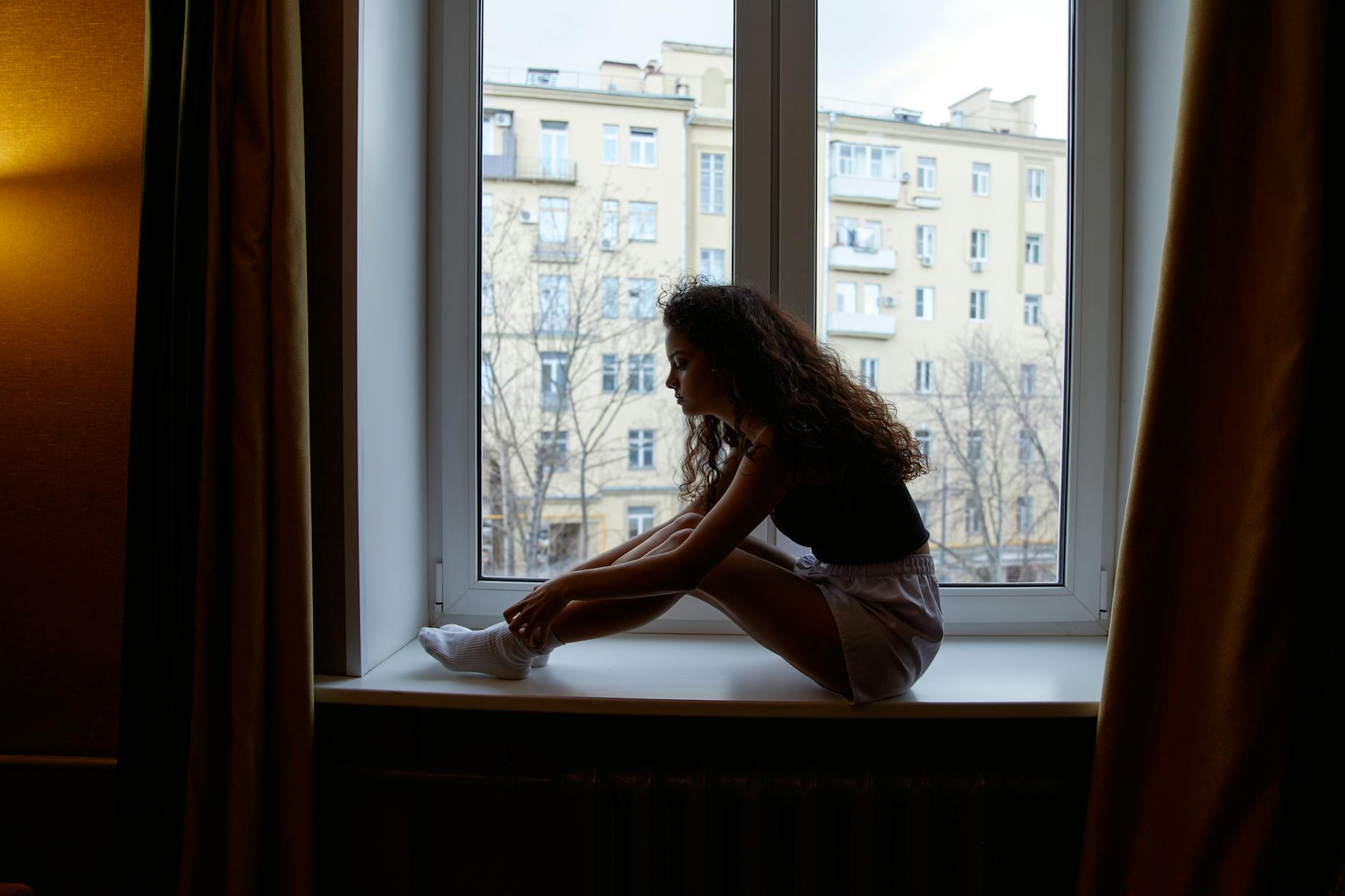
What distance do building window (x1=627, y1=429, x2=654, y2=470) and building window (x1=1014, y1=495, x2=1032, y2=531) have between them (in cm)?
73

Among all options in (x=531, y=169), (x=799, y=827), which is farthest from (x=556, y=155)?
(x=799, y=827)

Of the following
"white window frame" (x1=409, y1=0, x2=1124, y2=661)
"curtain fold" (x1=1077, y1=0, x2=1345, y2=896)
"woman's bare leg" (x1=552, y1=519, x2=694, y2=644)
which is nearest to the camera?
"curtain fold" (x1=1077, y1=0, x2=1345, y2=896)

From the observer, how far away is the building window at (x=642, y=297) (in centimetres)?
147

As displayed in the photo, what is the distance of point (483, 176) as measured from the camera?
4.86 feet

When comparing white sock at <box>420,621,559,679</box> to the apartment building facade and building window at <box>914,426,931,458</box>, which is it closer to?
the apartment building facade

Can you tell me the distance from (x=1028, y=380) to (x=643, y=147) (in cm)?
88

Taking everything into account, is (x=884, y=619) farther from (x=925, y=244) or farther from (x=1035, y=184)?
(x=1035, y=184)

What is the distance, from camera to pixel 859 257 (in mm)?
1460

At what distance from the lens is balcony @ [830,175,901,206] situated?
146cm

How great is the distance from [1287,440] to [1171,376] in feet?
0.50

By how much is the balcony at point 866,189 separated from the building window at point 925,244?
75 mm

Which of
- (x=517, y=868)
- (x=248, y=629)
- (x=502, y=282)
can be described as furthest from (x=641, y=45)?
(x=517, y=868)

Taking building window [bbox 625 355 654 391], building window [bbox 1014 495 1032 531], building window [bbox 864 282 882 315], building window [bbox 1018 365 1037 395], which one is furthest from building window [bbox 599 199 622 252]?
building window [bbox 1014 495 1032 531]

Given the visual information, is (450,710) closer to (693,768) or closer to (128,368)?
(693,768)
